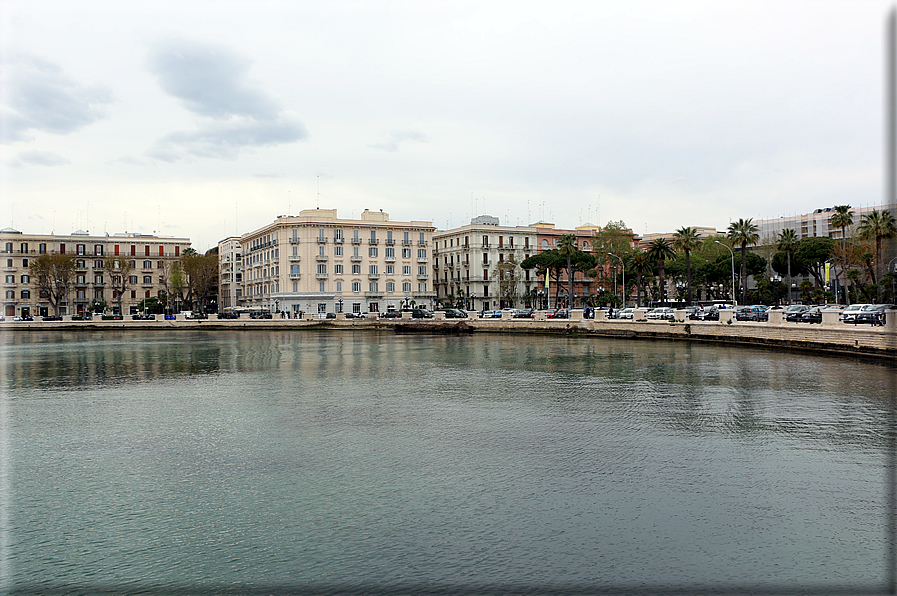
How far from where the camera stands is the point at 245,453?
56.1 ft

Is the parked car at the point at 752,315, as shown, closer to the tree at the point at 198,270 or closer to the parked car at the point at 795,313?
the parked car at the point at 795,313

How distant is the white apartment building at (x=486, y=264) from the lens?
386ft

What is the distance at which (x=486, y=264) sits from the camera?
11831cm

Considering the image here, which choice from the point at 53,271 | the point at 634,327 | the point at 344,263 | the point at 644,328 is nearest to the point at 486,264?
the point at 344,263

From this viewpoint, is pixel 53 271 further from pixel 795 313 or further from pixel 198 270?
pixel 795 313

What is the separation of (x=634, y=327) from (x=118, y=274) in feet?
310

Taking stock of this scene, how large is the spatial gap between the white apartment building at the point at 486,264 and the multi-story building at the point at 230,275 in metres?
47.9

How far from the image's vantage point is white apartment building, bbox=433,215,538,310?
117688 millimetres

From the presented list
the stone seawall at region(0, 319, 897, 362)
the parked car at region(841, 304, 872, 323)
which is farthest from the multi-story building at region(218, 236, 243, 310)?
the parked car at region(841, 304, 872, 323)

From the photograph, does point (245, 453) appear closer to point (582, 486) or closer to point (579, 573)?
point (582, 486)

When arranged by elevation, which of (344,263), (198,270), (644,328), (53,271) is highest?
(344,263)

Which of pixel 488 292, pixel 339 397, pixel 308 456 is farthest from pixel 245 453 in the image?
pixel 488 292

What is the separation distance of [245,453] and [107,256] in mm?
119841

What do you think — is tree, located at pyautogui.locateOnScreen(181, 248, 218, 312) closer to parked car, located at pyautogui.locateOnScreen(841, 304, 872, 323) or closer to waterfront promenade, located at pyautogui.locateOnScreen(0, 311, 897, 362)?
waterfront promenade, located at pyautogui.locateOnScreen(0, 311, 897, 362)
